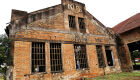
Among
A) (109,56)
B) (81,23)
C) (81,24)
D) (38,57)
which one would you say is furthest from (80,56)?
(109,56)

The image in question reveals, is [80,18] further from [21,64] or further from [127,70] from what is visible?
[127,70]

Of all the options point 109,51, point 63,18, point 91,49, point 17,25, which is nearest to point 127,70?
point 109,51

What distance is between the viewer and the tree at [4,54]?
592cm

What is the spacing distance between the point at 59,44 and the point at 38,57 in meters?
2.06

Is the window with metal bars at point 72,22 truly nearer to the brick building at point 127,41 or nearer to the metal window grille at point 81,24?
the metal window grille at point 81,24

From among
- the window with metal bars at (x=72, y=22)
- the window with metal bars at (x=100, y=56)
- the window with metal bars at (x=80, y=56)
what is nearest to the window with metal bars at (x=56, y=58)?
the window with metal bars at (x=80, y=56)

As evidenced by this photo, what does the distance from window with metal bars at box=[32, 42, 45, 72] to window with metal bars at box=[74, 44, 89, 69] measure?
309 centimetres

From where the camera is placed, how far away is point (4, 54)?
602 centimetres

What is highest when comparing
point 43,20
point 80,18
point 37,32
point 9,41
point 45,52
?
point 80,18

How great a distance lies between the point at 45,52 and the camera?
25.2 feet

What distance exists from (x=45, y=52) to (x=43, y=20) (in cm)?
263

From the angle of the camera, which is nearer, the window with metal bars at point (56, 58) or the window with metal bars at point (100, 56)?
the window with metal bars at point (56, 58)

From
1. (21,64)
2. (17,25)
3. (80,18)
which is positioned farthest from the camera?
(80,18)

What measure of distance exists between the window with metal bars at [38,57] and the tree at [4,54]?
1.58 meters
